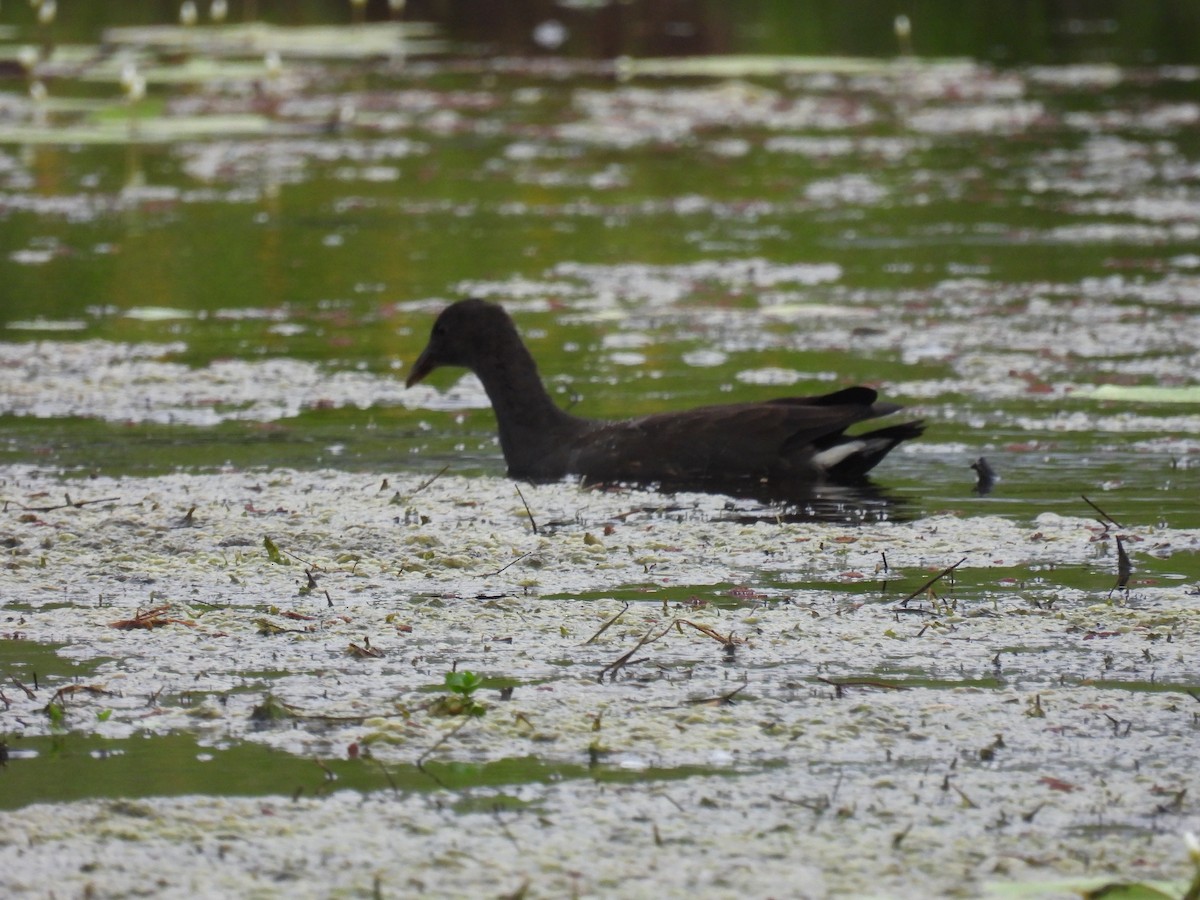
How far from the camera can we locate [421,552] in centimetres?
691

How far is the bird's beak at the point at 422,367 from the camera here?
9.33m

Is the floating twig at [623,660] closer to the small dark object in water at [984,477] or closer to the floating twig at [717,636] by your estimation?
the floating twig at [717,636]

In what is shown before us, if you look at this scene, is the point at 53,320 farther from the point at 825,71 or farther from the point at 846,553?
the point at 825,71

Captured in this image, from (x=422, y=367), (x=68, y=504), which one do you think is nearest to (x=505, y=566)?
(x=68, y=504)

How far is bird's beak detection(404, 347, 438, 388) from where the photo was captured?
933 cm

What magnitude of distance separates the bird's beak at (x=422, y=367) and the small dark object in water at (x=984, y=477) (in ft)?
7.92

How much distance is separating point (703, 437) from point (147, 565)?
235cm

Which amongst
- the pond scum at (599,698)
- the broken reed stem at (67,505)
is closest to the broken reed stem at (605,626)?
the pond scum at (599,698)

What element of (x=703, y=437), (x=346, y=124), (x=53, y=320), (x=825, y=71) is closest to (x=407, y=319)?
(x=53, y=320)

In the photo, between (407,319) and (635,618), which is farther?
(407,319)

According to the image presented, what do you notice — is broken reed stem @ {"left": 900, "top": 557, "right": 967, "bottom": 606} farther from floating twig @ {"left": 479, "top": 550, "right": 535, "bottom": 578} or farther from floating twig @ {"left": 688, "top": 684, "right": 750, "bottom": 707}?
floating twig @ {"left": 479, "top": 550, "right": 535, "bottom": 578}

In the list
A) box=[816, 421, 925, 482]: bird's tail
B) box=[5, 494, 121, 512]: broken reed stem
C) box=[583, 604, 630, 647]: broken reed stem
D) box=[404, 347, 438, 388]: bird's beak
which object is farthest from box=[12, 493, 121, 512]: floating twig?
box=[816, 421, 925, 482]: bird's tail

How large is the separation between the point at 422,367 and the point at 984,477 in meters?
2.55

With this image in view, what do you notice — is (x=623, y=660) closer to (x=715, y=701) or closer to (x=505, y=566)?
(x=715, y=701)
